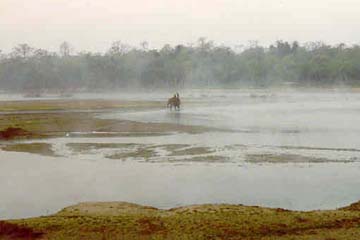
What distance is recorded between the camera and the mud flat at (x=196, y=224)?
1130 cm

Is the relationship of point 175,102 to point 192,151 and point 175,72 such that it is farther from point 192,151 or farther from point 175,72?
point 175,72

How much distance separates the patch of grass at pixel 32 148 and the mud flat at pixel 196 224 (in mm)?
13957

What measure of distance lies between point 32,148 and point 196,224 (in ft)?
61.4

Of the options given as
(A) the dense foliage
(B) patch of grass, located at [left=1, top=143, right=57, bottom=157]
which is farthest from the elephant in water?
(A) the dense foliage

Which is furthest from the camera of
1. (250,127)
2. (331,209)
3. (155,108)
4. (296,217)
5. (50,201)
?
(155,108)

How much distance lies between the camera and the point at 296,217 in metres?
12.5

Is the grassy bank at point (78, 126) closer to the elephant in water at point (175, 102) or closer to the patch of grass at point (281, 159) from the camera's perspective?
the elephant in water at point (175, 102)

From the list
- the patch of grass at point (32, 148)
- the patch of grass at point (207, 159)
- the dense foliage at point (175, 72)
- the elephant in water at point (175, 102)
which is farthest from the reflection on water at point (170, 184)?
the dense foliage at point (175, 72)

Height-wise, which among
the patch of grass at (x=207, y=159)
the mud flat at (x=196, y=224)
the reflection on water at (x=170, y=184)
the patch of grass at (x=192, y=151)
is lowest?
the patch of grass at (x=192, y=151)

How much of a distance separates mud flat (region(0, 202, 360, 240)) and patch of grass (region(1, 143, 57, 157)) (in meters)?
14.0

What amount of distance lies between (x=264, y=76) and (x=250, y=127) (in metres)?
81.8

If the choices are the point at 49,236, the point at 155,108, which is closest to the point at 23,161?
the point at 49,236

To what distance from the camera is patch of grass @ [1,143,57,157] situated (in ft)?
89.6

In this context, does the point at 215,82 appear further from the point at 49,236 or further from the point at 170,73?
the point at 49,236
